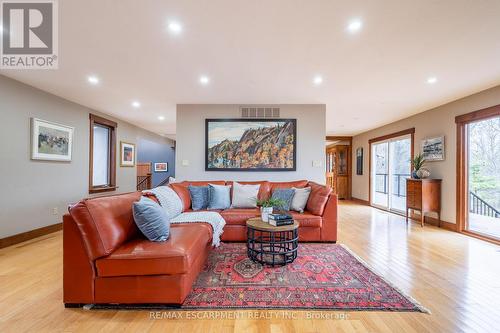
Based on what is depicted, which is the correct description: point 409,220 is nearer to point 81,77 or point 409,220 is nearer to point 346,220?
point 346,220

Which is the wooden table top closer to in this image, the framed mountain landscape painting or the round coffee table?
the round coffee table

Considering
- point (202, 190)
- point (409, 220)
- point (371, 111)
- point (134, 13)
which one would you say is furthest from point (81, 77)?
point (409, 220)

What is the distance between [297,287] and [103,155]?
17.9 feet

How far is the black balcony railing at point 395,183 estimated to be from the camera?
19.6 ft

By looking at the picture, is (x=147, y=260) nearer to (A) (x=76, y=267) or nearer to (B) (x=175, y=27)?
(A) (x=76, y=267)

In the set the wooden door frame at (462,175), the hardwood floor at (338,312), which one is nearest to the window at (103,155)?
the hardwood floor at (338,312)

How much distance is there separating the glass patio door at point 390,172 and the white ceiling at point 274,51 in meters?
1.86

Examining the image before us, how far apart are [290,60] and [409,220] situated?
4.63 m

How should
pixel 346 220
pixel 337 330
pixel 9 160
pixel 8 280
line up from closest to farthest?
1. pixel 337 330
2. pixel 8 280
3. pixel 9 160
4. pixel 346 220

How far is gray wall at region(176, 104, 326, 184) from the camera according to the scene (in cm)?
462

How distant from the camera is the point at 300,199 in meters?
3.69

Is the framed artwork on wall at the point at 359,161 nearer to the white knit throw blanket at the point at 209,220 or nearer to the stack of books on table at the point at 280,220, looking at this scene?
the stack of books on table at the point at 280,220

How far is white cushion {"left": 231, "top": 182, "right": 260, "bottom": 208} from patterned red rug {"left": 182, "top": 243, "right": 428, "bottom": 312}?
1072 millimetres

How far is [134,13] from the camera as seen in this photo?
1.98m
